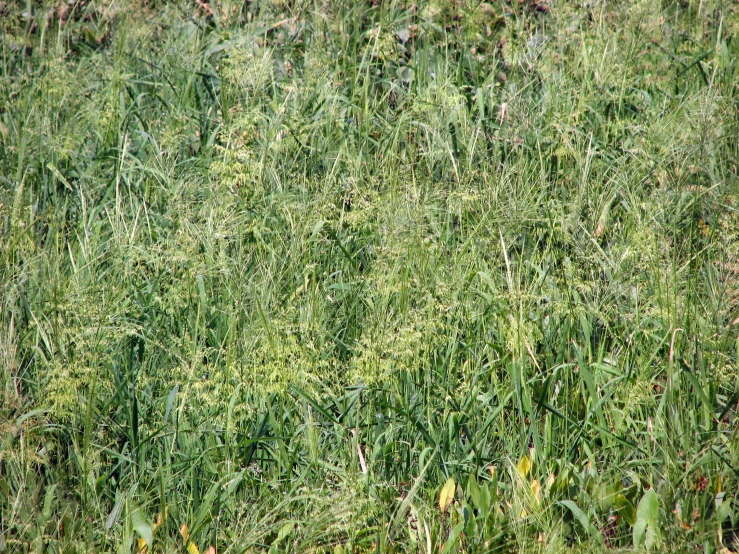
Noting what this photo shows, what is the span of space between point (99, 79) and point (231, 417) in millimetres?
2505

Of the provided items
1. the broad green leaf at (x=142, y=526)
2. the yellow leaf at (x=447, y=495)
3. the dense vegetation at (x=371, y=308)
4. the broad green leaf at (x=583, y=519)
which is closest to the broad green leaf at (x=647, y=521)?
the dense vegetation at (x=371, y=308)

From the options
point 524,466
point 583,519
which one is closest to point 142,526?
point 524,466

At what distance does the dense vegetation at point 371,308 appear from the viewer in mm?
2338

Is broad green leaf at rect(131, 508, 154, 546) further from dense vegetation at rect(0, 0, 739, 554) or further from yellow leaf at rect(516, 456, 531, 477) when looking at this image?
yellow leaf at rect(516, 456, 531, 477)

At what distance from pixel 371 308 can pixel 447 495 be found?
0.75 m

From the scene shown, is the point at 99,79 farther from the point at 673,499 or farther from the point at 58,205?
the point at 673,499

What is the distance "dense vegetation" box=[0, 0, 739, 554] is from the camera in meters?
2.34

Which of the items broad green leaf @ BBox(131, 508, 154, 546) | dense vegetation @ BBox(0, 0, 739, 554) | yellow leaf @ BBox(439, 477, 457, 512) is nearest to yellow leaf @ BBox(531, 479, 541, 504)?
dense vegetation @ BBox(0, 0, 739, 554)

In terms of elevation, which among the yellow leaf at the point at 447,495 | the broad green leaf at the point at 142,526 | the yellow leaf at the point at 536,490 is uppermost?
the yellow leaf at the point at 536,490

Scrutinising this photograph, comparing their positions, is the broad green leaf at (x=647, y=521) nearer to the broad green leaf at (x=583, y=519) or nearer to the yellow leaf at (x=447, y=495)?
the broad green leaf at (x=583, y=519)

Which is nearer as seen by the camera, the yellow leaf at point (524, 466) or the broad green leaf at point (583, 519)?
the broad green leaf at point (583, 519)

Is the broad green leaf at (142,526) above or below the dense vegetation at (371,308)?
below

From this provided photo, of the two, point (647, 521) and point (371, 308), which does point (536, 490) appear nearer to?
point (647, 521)

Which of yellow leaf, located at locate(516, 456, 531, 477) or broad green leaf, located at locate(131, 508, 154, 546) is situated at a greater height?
yellow leaf, located at locate(516, 456, 531, 477)
